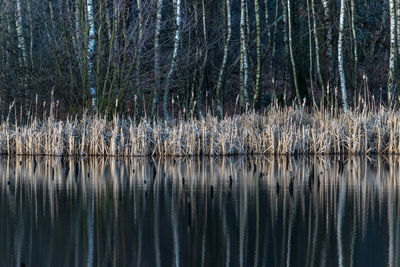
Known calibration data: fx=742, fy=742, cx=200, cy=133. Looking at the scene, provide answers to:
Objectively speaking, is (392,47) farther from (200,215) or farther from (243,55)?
(200,215)

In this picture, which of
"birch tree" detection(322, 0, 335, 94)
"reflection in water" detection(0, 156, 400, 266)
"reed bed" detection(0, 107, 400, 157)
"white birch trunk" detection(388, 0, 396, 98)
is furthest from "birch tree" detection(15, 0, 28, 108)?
"white birch trunk" detection(388, 0, 396, 98)

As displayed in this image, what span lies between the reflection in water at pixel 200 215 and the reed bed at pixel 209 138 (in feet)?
7.88

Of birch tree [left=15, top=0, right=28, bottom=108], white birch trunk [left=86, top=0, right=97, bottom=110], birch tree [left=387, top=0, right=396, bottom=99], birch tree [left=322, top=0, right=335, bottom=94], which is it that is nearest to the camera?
white birch trunk [left=86, top=0, right=97, bottom=110]

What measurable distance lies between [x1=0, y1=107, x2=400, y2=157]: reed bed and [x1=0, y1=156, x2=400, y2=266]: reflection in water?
240 cm

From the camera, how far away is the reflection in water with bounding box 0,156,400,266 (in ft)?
18.1

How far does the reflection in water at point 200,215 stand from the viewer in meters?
5.51

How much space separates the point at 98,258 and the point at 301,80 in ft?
59.7

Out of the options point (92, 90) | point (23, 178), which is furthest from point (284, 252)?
point (92, 90)

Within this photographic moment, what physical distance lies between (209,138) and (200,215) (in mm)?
8257

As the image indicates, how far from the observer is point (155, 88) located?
62.3 ft

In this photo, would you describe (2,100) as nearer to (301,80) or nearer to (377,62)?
(301,80)

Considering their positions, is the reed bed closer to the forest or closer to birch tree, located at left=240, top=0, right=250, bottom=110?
the forest

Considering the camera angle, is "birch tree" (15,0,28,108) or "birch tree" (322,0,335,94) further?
"birch tree" (322,0,335,94)

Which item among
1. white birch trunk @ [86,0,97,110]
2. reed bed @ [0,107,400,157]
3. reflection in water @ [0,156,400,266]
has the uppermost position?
white birch trunk @ [86,0,97,110]
